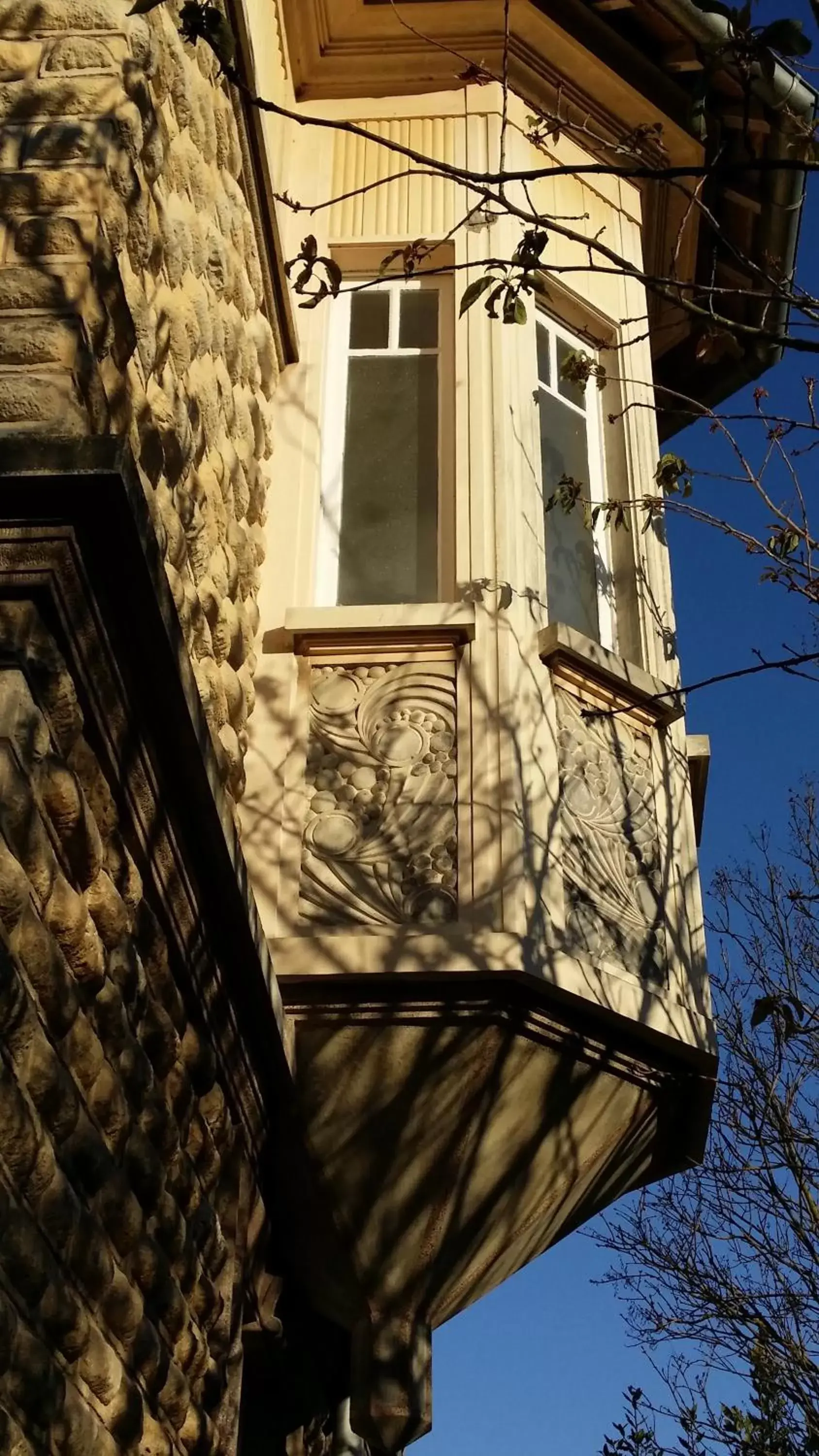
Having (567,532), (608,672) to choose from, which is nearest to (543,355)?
(567,532)

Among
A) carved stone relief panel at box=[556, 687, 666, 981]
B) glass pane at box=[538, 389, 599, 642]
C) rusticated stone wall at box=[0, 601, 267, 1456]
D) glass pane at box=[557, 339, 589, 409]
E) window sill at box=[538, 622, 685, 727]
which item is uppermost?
glass pane at box=[557, 339, 589, 409]

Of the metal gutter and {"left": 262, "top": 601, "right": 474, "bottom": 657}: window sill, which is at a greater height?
the metal gutter

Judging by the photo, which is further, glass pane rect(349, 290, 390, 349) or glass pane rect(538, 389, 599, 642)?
glass pane rect(349, 290, 390, 349)

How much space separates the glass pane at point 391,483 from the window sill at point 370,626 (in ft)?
1.64

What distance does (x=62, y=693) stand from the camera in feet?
10.0

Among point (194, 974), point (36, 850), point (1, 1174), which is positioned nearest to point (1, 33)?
point (36, 850)

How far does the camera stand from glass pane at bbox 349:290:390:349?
7.02 metres

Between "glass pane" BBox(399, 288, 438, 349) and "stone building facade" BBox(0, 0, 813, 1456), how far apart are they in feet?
0.73

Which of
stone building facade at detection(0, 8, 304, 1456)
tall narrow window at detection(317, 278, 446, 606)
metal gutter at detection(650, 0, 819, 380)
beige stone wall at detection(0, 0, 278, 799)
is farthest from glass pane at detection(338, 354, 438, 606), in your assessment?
metal gutter at detection(650, 0, 819, 380)

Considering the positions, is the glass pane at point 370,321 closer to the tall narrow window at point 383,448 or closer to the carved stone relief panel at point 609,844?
the tall narrow window at point 383,448

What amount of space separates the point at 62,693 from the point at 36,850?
1.05 ft

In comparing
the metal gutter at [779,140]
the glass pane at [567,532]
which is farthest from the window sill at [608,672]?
the metal gutter at [779,140]

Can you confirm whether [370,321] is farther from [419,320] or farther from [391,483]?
[391,483]

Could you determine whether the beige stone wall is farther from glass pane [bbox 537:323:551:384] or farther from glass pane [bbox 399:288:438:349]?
glass pane [bbox 537:323:551:384]
